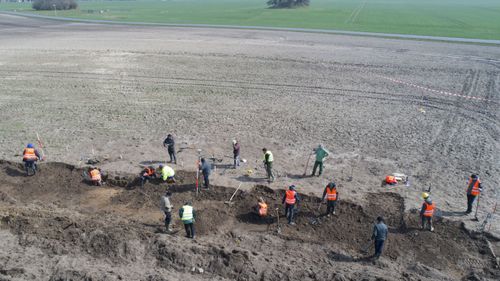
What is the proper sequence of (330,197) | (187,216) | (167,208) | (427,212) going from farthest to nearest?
1. (330,197)
2. (427,212)
3. (167,208)
4. (187,216)

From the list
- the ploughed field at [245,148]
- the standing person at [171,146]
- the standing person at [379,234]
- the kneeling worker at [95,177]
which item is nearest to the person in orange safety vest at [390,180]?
the ploughed field at [245,148]

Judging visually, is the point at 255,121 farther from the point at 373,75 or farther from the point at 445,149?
the point at 373,75

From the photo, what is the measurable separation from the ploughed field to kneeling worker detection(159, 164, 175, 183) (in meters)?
0.64

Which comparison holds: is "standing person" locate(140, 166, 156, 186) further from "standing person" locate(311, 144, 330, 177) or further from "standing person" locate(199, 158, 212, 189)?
"standing person" locate(311, 144, 330, 177)

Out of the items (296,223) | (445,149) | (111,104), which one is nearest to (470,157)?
(445,149)

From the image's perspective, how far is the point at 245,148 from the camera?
67.9ft

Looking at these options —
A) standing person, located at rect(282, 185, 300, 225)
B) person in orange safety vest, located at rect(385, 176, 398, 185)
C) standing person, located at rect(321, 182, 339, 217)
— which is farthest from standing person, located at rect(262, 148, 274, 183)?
person in orange safety vest, located at rect(385, 176, 398, 185)

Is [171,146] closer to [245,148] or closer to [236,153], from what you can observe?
[236,153]

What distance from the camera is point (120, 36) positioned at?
54781 millimetres

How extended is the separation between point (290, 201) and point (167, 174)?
18.8 ft

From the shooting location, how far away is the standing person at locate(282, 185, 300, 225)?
13930 mm

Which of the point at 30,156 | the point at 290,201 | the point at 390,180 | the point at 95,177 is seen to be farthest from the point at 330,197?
the point at 30,156

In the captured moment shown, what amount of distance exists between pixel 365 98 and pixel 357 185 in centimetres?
1304

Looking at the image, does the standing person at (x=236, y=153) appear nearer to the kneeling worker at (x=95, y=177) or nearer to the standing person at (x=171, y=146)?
the standing person at (x=171, y=146)
